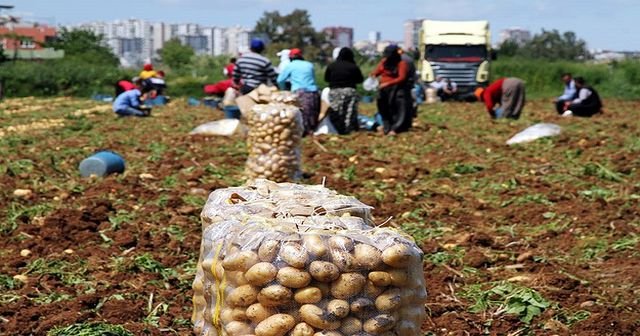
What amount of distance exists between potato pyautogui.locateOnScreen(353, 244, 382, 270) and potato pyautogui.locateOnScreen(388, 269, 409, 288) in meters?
0.07

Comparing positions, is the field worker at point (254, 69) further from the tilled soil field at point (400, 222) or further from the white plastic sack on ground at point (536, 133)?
the white plastic sack on ground at point (536, 133)

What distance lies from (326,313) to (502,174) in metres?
7.69

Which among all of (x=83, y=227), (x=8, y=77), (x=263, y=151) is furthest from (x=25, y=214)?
(x=8, y=77)

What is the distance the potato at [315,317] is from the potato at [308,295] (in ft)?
0.06

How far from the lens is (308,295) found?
2.97 metres

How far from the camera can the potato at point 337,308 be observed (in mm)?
2980

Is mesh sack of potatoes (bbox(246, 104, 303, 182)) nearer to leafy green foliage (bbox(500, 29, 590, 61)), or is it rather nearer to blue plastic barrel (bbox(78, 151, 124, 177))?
blue plastic barrel (bbox(78, 151, 124, 177))

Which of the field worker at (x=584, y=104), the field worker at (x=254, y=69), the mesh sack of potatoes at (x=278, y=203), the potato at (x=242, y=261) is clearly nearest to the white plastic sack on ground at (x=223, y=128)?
the field worker at (x=254, y=69)

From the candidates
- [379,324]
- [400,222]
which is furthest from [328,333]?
[400,222]

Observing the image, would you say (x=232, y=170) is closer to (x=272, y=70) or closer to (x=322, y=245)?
(x=272, y=70)

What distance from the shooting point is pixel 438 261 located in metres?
6.25

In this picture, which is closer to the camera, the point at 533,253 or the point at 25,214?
the point at 533,253

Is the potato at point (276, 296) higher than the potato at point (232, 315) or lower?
higher

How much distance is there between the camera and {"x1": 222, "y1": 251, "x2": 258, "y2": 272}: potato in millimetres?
3049
